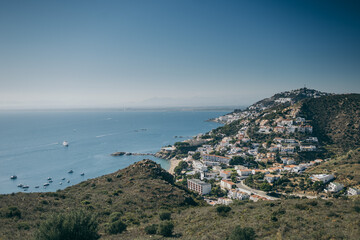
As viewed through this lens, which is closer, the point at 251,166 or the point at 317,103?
the point at 251,166

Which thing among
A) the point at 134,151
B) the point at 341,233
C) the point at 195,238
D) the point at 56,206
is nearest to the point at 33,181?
the point at 134,151

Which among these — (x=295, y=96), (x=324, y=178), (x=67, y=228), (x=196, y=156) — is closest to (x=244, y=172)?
(x=324, y=178)

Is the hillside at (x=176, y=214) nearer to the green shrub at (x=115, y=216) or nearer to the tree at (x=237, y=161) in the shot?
the green shrub at (x=115, y=216)

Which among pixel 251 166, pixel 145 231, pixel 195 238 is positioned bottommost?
pixel 251 166

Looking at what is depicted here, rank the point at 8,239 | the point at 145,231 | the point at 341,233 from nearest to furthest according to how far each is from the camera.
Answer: the point at 341,233
the point at 8,239
the point at 145,231

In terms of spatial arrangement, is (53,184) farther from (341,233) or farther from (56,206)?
(341,233)

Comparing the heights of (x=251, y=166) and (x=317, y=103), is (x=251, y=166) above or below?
below

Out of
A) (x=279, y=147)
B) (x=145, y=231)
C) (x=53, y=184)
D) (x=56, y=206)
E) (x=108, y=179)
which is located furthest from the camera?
(x=279, y=147)
